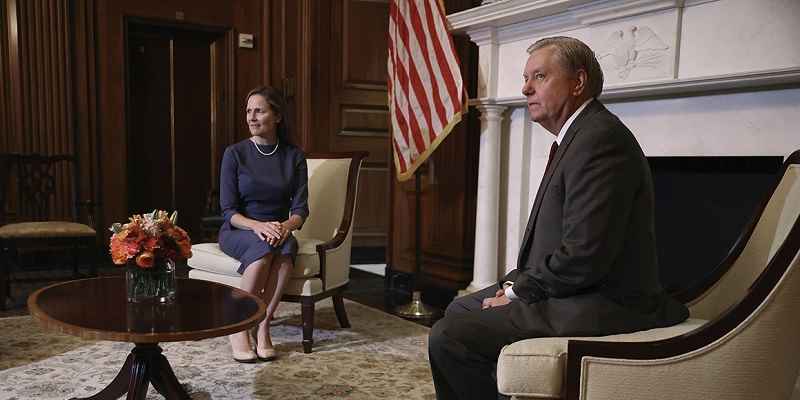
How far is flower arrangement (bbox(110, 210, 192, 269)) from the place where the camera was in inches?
76.5

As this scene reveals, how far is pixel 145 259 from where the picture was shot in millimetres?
1944

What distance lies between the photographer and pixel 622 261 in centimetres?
152

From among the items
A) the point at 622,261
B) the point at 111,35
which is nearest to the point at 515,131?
the point at 622,261

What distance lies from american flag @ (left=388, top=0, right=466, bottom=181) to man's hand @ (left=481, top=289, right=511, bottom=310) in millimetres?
1796

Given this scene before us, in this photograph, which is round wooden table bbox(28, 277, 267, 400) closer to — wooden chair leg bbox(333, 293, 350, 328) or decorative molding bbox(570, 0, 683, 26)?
wooden chair leg bbox(333, 293, 350, 328)

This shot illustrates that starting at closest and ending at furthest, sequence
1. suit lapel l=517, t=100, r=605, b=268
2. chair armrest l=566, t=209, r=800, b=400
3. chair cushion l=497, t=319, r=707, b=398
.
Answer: chair armrest l=566, t=209, r=800, b=400 < chair cushion l=497, t=319, r=707, b=398 < suit lapel l=517, t=100, r=605, b=268

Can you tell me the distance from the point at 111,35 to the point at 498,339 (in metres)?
4.87

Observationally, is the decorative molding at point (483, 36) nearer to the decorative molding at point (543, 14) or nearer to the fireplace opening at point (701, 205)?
the decorative molding at point (543, 14)

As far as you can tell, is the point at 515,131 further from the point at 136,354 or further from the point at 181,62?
the point at 181,62

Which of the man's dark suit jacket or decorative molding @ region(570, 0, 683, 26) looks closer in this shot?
the man's dark suit jacket

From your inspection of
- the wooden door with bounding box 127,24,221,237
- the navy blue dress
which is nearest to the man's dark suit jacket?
the navy blue dress

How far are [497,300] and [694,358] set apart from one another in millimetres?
587

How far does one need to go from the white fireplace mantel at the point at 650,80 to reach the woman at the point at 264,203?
46.8 inches

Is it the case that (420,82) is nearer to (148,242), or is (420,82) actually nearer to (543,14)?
(543,14)
